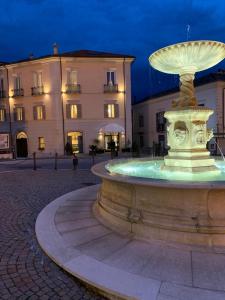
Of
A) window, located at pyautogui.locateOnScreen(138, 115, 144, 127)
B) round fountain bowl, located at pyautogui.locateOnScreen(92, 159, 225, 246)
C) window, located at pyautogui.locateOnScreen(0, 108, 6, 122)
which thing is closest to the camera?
round fountain bowl, located at pyautogui.locateOnScreen(92, 159, 225, 246)

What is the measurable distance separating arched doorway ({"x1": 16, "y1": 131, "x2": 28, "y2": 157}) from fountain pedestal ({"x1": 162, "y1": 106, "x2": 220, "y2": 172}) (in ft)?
93.5

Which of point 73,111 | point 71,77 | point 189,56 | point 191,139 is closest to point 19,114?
point 73,111

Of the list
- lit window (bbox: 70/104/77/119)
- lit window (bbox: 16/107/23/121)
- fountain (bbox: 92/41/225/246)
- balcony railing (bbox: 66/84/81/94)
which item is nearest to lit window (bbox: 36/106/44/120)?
lit window (bbox: 16/107/23/121)

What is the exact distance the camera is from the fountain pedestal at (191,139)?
284 inches

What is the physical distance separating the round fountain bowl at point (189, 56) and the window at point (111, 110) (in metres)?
24.8

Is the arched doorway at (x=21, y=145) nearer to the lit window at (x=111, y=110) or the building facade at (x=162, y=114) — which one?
the lit window at (x=111, y=110)

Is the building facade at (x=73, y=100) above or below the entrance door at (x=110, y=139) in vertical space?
above

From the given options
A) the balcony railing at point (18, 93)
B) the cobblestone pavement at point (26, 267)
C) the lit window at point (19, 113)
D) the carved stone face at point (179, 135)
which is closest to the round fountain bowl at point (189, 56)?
the carved stone face at point (179, 135)

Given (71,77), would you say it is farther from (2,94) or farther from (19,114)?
(2,94)

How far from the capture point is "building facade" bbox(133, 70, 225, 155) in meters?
25.6

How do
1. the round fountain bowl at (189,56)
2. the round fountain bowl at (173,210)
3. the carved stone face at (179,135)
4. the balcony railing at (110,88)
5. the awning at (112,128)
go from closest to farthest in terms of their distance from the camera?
the round fountain bowl at (173,210)
the round fountain bowl at (189,56)
the carved stone face at (179,135)
the awning at (112,128)
the balcony railing at (110,88)

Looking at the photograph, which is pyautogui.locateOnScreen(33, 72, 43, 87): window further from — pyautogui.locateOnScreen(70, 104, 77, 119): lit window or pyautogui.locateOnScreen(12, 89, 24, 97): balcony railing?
pyautogui.locateOnScreen(70, 104, 77, 119): lit window

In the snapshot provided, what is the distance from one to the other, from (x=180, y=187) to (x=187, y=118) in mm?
3190

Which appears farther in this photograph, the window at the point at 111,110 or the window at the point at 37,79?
the window at the point at 111,110
